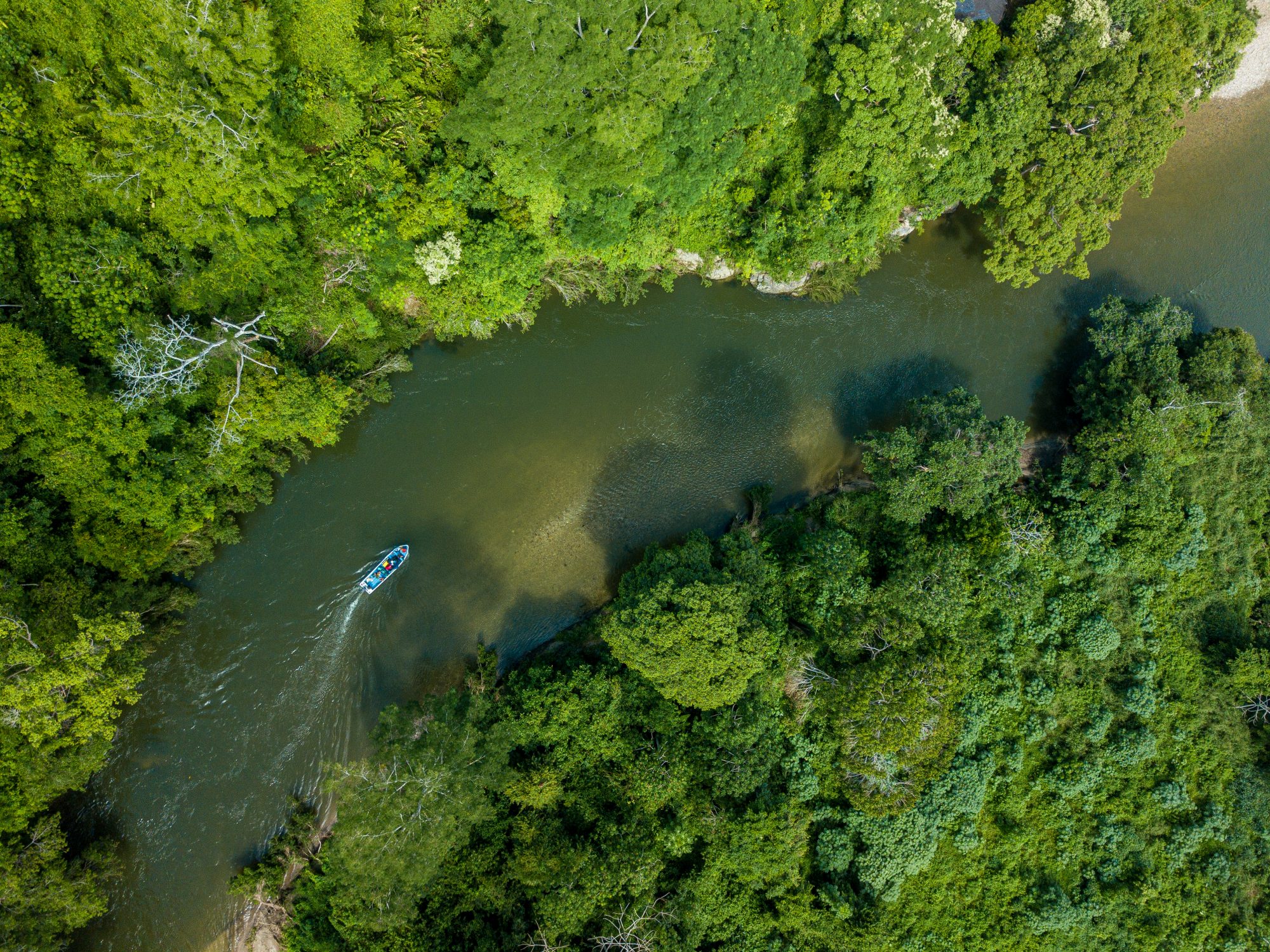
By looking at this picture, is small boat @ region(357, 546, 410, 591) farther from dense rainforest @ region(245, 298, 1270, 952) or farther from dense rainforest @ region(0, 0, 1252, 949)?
dense rainforest @ region(245, 298, 1270, 952)

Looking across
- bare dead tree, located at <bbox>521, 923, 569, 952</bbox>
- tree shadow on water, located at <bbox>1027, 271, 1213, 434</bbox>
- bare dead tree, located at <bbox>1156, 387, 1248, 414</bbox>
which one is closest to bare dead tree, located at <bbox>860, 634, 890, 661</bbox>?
tree shadow on water, located at <bbox>1027, 271, 1213, 434</bbox>

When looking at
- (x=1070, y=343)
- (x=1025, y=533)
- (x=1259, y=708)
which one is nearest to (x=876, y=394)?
(x=1025, y=533)

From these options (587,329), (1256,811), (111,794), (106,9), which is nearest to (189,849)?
(111,794)

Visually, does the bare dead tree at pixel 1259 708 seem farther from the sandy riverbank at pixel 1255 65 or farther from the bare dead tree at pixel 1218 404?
the sandy riverbank at pixel 1255 65

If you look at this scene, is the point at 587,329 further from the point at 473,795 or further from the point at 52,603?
the point at 52,603

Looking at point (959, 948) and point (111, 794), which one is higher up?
point (111, 794)

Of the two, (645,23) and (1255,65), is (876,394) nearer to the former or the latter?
(645,23)

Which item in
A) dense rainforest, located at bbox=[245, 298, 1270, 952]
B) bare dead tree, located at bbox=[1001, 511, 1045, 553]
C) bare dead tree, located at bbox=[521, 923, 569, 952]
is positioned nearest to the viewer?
dense rainforest, located at bbox=[245, 298, 1270, 952]
